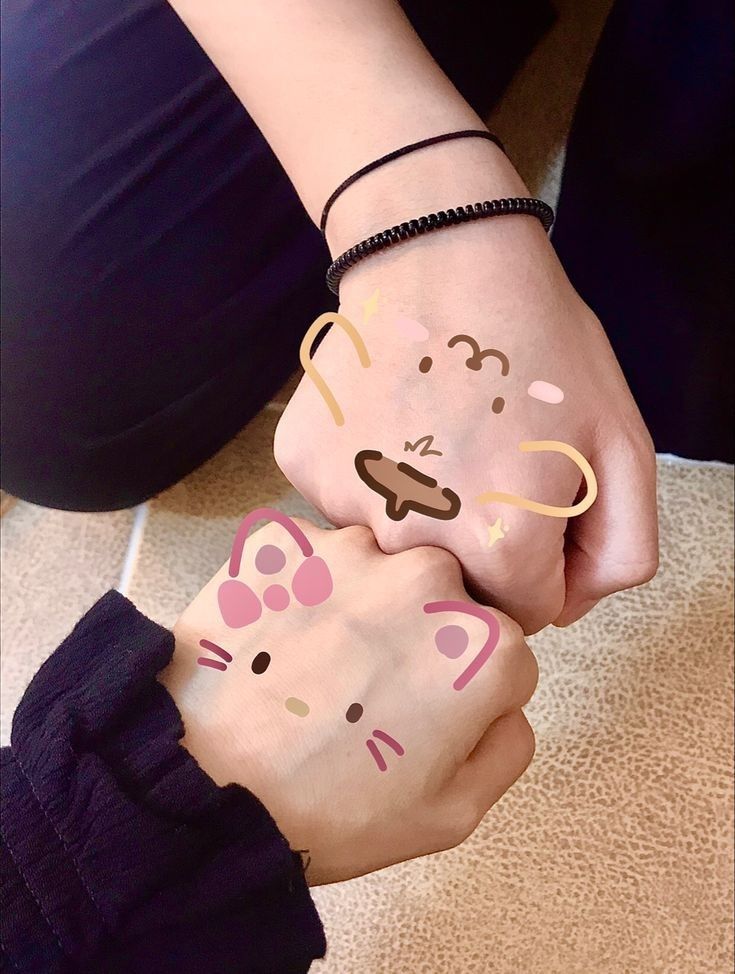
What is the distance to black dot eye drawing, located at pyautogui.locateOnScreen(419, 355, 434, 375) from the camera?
1.71 ft

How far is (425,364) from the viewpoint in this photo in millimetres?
521

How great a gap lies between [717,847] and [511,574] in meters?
0.49

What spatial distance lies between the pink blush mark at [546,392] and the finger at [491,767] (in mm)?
195

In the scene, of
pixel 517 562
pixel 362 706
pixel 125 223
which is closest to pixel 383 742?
pixel 362 706

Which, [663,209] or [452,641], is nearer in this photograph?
[452,641]

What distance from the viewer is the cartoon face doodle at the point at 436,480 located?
507mm

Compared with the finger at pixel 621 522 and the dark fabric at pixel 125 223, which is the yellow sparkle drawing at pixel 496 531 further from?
the dark fabric at pixel 125 223

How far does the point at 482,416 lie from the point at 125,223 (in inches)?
18.5

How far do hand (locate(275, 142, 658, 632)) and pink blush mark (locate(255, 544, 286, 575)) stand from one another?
1.7 inches

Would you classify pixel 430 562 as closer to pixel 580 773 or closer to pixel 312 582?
pixel 312 582

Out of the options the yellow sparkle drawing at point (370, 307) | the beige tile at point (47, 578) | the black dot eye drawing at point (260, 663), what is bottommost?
the beige tile at point (47, 578)

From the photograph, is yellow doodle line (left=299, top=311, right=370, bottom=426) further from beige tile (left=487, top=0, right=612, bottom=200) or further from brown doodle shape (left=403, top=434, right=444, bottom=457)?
beige tile (left=487, top=0, right=612, bottom=200)
